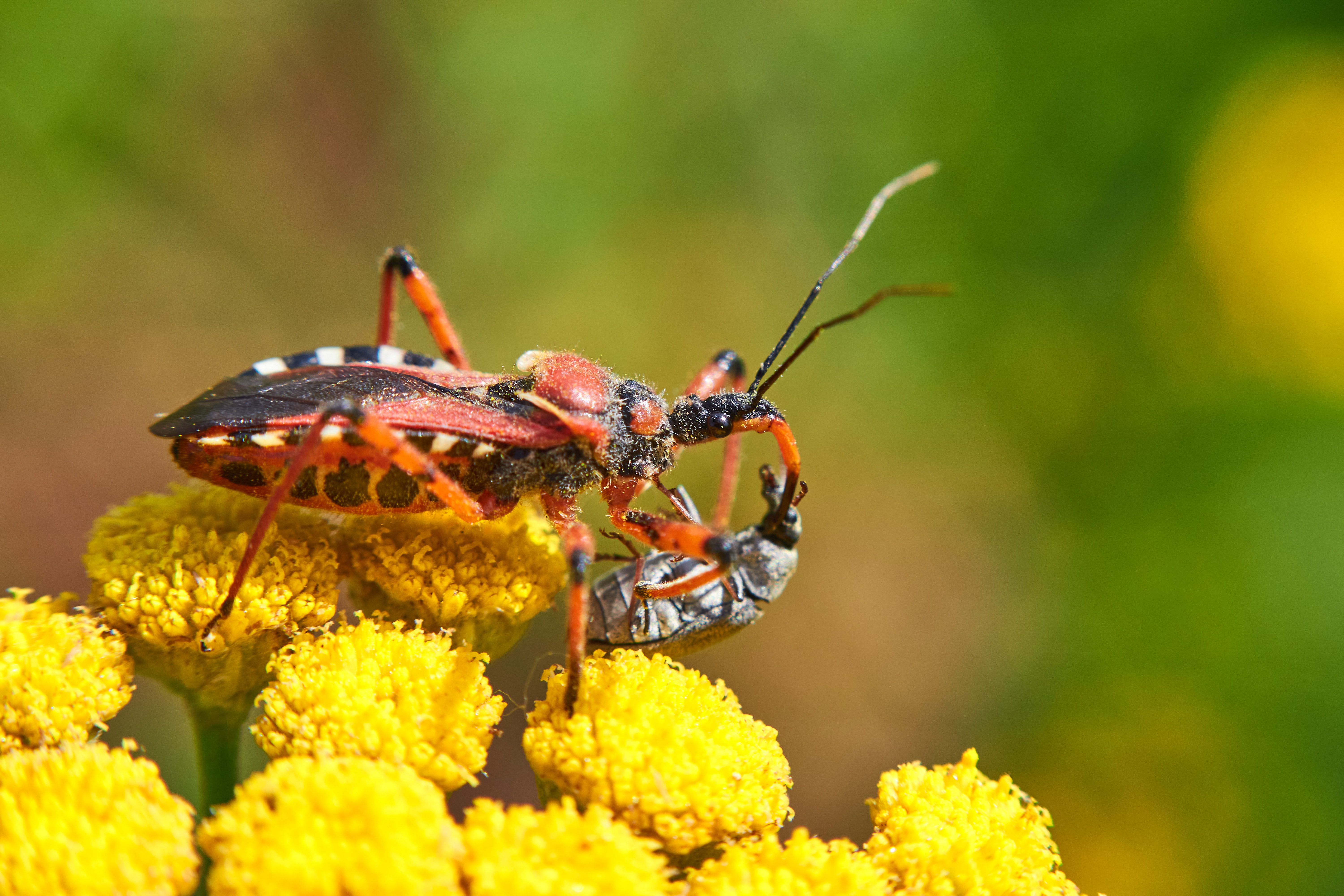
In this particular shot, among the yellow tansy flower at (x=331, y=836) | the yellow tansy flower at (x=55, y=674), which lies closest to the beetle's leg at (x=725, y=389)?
the yellow tansy flower at (x=331, y=836)

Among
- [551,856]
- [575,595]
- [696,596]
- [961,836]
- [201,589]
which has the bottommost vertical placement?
[961,836]

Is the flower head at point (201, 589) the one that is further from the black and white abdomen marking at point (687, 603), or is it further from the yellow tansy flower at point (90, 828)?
the black and white abdomen marking at point (687, 603)

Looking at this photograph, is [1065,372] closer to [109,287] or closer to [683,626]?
[683,626]

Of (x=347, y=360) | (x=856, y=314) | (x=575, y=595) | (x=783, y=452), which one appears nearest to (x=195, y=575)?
(x=347, y=360)

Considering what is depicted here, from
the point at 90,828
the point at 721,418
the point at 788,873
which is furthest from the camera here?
the point at 721,418

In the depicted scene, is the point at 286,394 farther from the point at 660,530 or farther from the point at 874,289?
the point at 874,289

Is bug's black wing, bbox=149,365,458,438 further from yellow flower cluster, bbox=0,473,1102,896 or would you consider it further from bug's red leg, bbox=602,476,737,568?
bug's red leg, bbox=602,476,737,568

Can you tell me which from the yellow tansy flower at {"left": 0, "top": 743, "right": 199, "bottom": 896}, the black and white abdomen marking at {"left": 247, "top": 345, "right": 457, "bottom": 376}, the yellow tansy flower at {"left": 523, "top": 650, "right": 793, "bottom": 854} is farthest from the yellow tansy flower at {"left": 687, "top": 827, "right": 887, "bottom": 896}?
the black and white abdomen marking at {"left": 247, "top": 345, "right": 457, "bottom": 376}
